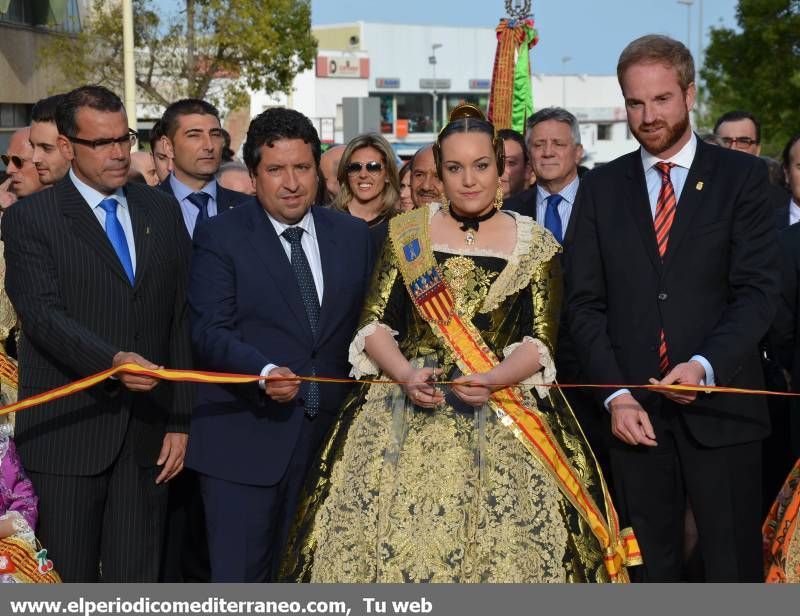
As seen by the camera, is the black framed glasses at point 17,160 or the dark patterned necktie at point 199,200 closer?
the black framed glasses at point 17,160

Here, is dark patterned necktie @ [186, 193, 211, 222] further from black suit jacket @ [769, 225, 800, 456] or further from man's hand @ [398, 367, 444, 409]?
black suit jacket @ [769, 225, 800, 456]

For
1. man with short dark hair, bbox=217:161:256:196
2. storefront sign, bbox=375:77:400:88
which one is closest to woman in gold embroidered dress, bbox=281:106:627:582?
man with short dark hair, bbox=217:161:256:196

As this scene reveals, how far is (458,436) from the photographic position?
14.0 feet

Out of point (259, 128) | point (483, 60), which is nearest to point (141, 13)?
point (259, 128)

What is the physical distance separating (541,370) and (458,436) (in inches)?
15.8

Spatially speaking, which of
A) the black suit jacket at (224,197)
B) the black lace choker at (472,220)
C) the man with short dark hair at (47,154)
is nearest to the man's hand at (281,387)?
the black lace choker at (472,220)

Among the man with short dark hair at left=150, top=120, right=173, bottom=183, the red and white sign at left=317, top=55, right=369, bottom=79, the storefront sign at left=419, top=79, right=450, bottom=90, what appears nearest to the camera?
the man with short dark hair at left=150, top=120, right=173, bottom=183

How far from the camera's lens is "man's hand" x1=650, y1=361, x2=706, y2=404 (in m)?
4.08

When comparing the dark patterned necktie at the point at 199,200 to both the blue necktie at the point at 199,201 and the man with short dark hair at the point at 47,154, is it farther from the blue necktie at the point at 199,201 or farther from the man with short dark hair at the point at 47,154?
the man with short dark hair at the point at 47,154

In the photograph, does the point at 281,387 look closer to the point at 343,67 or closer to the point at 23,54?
the point at 23,54

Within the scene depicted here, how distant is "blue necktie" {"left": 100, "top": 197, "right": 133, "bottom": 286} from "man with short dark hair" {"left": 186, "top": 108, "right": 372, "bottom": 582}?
0.85 feet

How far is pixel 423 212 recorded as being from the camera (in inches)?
181

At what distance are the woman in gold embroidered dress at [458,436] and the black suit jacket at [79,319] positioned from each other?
793mm

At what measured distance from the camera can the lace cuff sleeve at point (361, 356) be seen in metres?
4.46
